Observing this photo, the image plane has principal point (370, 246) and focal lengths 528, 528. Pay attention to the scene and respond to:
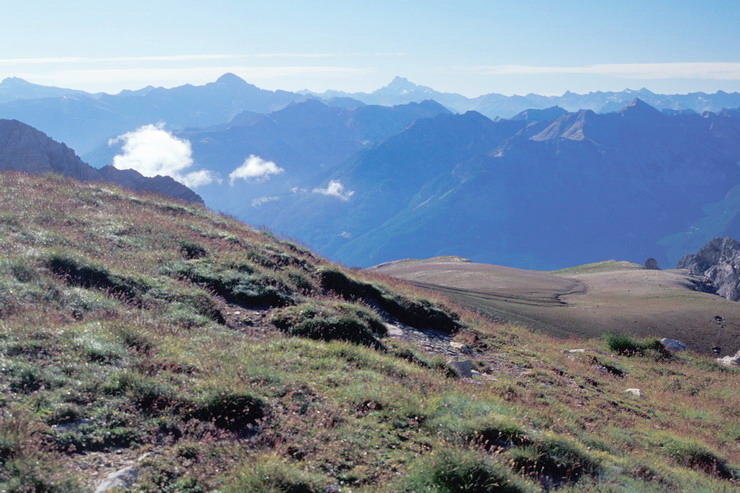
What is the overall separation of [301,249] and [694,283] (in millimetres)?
56805

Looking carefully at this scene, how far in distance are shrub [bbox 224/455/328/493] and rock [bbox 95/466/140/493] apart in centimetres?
99

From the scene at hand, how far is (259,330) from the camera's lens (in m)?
12.2

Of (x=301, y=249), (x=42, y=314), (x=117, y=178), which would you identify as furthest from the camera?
(x=117, y=178)

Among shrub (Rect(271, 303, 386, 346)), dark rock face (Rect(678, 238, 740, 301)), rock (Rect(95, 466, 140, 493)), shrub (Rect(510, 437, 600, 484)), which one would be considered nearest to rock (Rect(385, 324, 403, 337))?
shrub (Rect(271, 303, 386, 346))

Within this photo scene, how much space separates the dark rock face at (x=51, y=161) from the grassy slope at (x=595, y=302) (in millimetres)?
46364

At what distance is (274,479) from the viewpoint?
5.54m

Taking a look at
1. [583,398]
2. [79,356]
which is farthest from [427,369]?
[79,356]

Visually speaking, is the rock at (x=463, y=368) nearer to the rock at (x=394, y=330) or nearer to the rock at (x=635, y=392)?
the rock at (x=394, y=330)

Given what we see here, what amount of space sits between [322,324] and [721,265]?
10815 centimetres

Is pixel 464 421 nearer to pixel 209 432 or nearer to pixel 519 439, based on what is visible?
pixel 519 439

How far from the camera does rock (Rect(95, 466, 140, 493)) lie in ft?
17.2

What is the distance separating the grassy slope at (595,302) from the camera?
34.8m

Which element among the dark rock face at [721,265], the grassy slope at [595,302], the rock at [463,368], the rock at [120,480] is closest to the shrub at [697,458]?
the rock at [463,368]

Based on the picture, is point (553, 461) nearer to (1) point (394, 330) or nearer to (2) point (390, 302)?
(1) point (394, 330)
